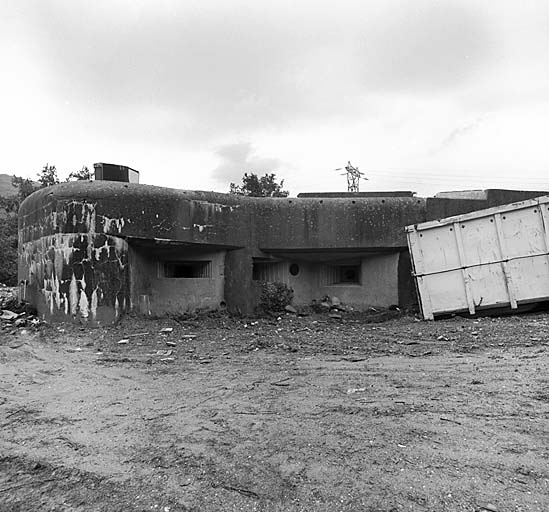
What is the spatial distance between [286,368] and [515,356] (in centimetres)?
230

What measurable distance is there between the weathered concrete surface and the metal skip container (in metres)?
0.94

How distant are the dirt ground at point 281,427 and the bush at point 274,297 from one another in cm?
262

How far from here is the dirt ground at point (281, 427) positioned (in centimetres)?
213

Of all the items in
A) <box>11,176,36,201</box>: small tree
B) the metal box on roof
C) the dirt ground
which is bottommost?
the dirt ground

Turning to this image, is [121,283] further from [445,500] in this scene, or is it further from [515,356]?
[445,500]

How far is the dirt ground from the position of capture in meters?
2.13

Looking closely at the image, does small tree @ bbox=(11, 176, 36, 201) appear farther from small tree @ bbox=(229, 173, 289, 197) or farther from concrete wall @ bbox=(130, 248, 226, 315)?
concrete wall @ bbox=(130, 248, 226, 315)

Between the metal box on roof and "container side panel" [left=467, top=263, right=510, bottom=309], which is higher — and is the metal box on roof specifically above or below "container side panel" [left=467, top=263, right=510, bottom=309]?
above

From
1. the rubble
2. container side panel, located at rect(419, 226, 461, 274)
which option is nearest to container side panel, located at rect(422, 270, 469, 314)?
container side panel, located at rect(419, 226, 461, 274)

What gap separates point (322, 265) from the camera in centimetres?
925

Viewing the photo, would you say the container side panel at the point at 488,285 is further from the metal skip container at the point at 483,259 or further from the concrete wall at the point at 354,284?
the concrete wall at the point at 354,284

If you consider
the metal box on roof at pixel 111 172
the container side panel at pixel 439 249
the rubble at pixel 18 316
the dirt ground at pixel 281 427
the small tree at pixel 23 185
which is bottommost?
the dirt ground at pixel 281 427

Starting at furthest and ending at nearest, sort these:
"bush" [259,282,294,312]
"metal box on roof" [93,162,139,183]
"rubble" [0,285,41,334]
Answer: "bush" [259,282,294,312] → "metal box on roof" [93,162,139,183] → "rubble" [0,285,41,334]

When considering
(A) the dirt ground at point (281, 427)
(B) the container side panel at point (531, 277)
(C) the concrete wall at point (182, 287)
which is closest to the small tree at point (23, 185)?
(C) the concrete wall at point (182, 287)
